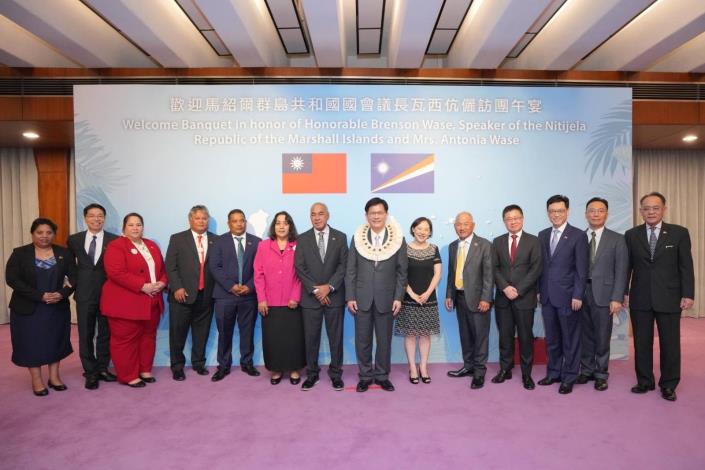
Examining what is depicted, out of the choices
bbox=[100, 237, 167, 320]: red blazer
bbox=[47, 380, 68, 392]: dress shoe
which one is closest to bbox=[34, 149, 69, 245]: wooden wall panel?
bbox=[47, 380, 68, 392]: dress shoe

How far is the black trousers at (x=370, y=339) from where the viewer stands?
354cm

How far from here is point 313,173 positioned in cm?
436

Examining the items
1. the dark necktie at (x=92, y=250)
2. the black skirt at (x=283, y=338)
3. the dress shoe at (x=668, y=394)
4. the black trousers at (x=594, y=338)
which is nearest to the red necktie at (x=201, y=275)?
the black skirt at (x=283, y=338)

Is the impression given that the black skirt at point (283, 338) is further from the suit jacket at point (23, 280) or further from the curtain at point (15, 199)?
the curtain at point (15, 199)

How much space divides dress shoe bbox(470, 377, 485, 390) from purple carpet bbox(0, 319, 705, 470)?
0.25 ft

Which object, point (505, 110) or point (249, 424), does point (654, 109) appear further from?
point (249, 424)

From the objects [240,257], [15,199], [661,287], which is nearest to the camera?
[661,287]

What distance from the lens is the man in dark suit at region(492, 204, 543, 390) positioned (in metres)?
3.58

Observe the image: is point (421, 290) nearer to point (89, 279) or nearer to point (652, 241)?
point (652, 241)

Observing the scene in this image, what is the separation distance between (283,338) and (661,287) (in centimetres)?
309

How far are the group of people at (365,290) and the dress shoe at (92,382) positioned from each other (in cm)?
1

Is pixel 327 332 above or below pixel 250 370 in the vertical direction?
above

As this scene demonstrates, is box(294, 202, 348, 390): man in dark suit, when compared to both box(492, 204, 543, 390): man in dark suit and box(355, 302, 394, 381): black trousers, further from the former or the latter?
box(492, 204, 543, 390): man in dark suit

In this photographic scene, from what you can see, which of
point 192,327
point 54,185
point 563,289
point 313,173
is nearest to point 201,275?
point 192,327
